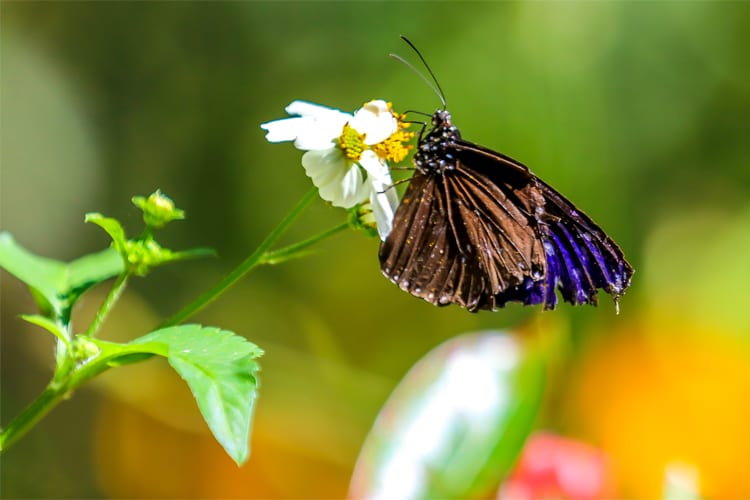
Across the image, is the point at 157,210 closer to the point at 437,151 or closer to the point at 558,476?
the point at 437,151

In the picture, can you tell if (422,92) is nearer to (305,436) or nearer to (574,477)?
(305,436)

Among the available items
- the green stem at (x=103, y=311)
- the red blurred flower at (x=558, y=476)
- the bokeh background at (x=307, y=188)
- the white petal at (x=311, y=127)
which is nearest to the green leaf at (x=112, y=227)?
the green stem at (x=103, y=311)

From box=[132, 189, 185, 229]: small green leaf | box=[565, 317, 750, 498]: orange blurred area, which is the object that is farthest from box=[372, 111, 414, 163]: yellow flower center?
box=[565, 317, 750, 498]: orange blurred area

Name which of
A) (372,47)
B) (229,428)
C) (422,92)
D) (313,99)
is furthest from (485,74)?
(229,428)

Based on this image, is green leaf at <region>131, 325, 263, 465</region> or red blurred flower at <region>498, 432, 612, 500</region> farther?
red blurred flower at <region>498, 432, 612, 500</region>

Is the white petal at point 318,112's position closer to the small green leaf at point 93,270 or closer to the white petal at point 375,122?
the white petal at point 375,122

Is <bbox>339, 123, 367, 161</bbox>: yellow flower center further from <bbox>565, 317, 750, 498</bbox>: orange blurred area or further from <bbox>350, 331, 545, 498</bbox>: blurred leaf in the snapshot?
<bbox>565, 317, 750, 498</bbox>: orange blurred area

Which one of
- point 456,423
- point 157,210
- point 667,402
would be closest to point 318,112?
point 157,210
